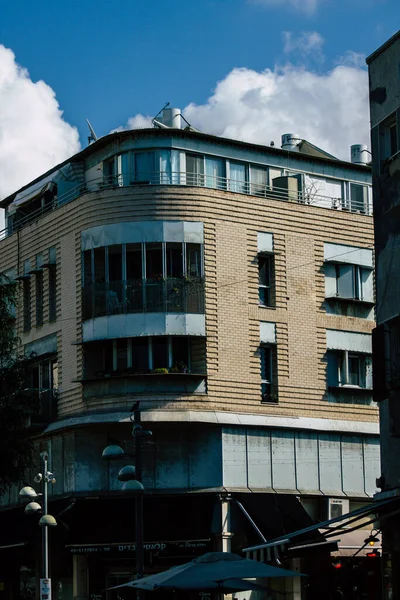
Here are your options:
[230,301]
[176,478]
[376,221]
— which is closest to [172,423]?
[176,478]

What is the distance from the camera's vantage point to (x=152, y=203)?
42875mm

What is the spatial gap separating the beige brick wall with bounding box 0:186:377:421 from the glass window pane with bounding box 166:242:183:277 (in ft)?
2.88

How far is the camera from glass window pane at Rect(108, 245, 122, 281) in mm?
42812

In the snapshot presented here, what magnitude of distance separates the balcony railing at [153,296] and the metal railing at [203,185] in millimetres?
3462

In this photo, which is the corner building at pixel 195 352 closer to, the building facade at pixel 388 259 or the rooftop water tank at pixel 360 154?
the rooftop water tank at pixel 360 154

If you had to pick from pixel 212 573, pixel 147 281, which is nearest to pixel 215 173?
pixel 147 281

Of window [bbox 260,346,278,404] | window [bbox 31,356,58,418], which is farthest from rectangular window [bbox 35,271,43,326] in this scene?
window [bbox 260,346,278,404]

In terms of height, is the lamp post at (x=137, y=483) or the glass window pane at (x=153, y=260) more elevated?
the glass window pane at (x=153, y=260)

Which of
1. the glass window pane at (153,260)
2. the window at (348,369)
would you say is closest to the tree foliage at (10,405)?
the glass window pane at (153,260)

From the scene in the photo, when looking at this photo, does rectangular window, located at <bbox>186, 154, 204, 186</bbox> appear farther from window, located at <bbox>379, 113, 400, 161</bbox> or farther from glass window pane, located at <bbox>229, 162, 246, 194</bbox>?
window, located at <bbox>379, 113, 400, 161</bbox>

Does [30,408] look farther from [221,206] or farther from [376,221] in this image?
[376,221]

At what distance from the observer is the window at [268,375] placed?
4359cm

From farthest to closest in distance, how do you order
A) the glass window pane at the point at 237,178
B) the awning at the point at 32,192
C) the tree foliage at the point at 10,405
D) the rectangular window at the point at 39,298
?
the awning at the point at 32,192 < the rectangular window at the point at 39,298 < the glass window pane at the point at 237,178 < the tree foliage at the point at 10,405

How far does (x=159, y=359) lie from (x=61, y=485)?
18.0 feet
